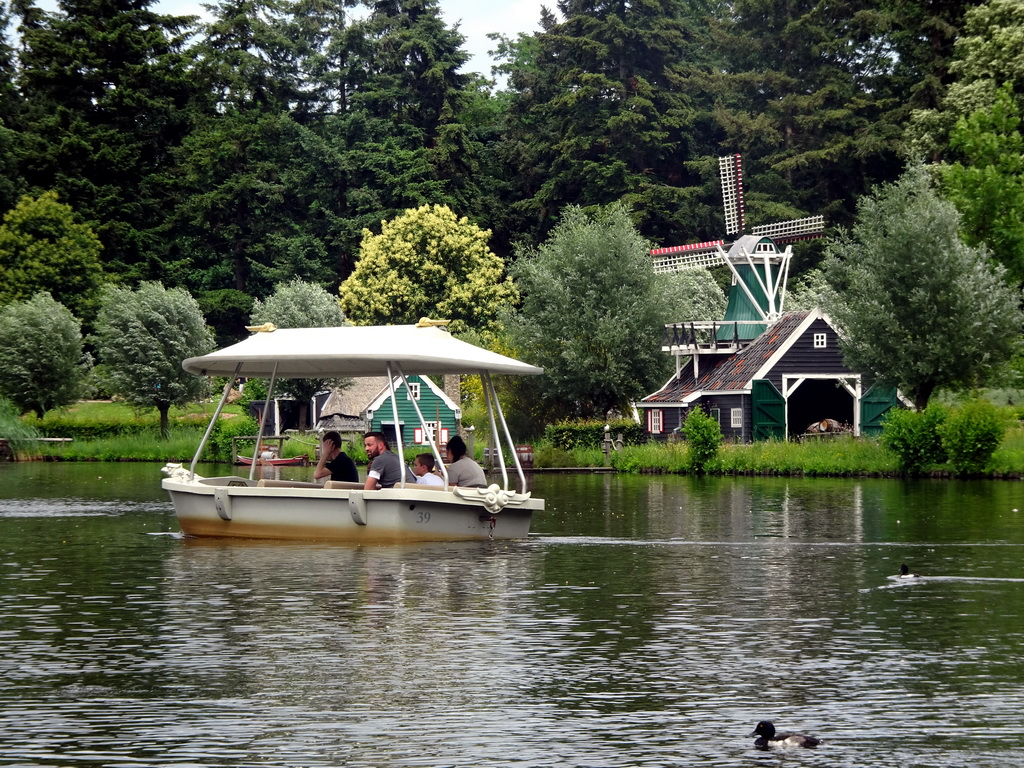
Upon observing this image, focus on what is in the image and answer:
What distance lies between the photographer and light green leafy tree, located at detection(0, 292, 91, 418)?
245 feet

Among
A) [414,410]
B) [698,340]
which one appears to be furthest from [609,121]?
A: [698,340]

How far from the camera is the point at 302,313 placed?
277 ft

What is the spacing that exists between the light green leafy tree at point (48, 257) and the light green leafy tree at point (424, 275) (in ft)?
50.5

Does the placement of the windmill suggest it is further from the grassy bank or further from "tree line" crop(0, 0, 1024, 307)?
"tree line" crop(0, 0, 1024, 307)

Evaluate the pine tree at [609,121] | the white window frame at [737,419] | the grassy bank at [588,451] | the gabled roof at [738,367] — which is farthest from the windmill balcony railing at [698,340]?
the pine tree at [609,121]

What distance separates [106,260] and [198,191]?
8.45m

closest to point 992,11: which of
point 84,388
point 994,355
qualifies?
point 994,355

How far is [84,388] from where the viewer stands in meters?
78.1

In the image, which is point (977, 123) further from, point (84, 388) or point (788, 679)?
point (788, 679)

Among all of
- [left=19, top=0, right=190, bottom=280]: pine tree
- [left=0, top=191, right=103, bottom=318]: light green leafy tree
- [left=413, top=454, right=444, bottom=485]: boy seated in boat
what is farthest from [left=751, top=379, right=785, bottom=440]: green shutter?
[left=19, top=0, right=190, bottom=280]: pine tree

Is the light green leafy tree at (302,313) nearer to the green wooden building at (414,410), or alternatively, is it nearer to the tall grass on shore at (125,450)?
the green wooden building at (414,410)

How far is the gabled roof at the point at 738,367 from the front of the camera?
62781 millimetres

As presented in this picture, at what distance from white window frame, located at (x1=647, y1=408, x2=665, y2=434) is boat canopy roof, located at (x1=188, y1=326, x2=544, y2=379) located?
39.0 m

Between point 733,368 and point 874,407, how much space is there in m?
6.16
